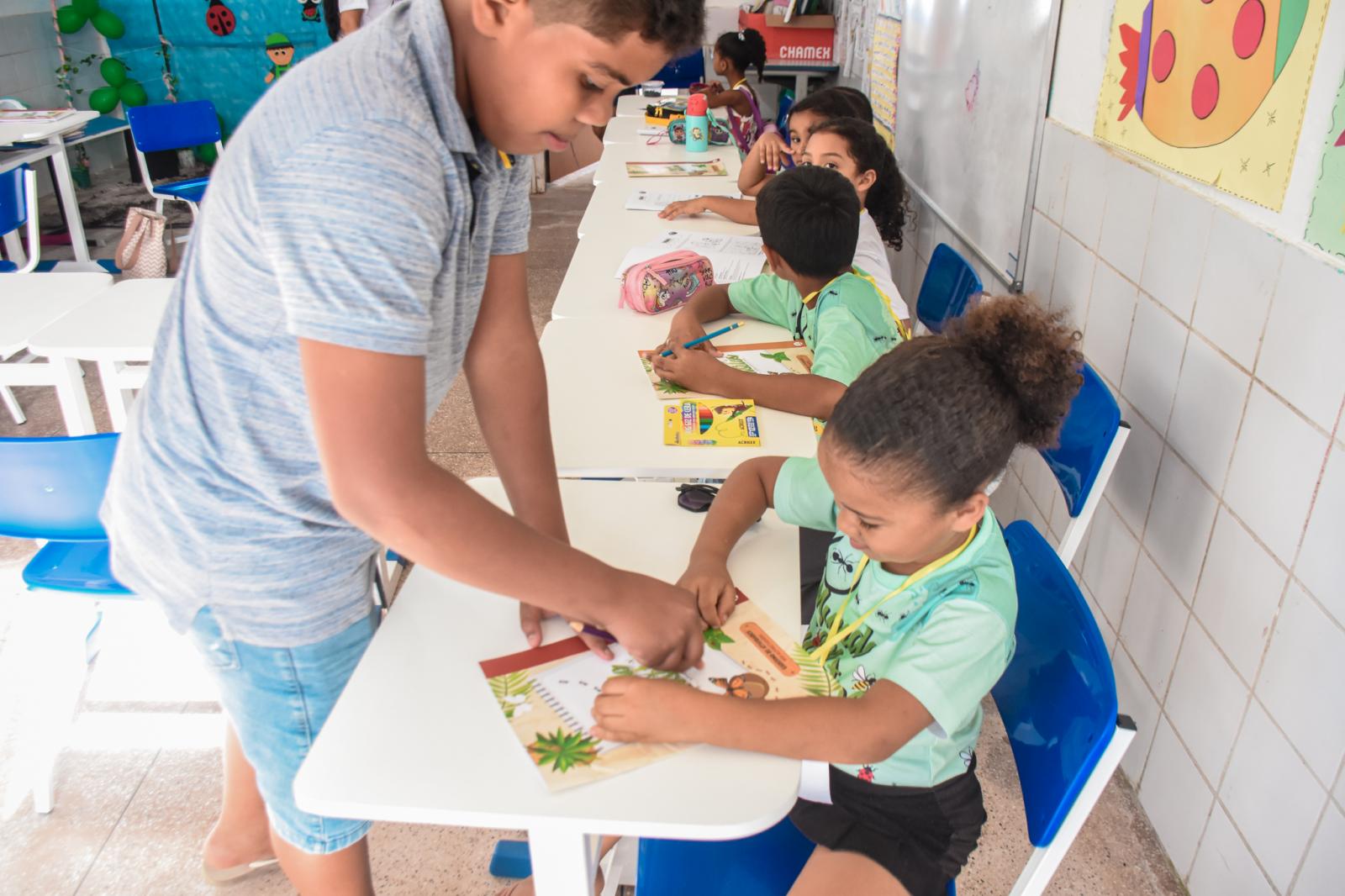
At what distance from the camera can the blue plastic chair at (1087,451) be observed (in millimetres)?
1499

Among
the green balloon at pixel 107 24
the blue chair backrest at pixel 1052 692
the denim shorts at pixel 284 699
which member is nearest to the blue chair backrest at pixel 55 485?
the denim shorts at pixel 284 699

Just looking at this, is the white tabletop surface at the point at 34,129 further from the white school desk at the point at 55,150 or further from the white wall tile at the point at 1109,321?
the white wall tile at the point at 1109,321

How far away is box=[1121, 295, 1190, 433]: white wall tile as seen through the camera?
64.7 inches

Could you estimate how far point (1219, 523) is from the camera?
59.8 inches

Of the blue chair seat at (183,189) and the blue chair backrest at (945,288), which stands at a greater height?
the blue chair backrest at (945,288)

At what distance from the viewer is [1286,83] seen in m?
1.30

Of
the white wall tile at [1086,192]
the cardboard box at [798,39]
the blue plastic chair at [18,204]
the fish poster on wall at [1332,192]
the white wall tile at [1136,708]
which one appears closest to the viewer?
the fish poster on wall at [1332,192]

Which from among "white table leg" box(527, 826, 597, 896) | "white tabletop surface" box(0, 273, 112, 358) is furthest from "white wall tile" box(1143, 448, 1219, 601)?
"white tabletop surface" box(0, 273, 112, 358)

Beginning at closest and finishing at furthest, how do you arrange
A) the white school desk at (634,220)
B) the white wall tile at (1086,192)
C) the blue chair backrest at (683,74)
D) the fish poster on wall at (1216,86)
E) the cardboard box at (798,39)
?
the fish poster on wall at (1216,86)
the white wall tile at (1086,192)
the white school desk at (634,220)
the cardboard box at (798,39)
the blue chair backrest at (683,74)

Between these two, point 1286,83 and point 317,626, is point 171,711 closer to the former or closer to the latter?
point 317,626

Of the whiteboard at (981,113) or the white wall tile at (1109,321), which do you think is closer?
the white wall tile at (1109,321)

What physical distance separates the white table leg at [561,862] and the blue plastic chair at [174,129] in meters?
4.78

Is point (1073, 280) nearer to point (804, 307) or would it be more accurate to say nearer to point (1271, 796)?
point (804, 307)

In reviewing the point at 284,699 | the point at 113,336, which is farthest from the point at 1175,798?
the point at 113,336
